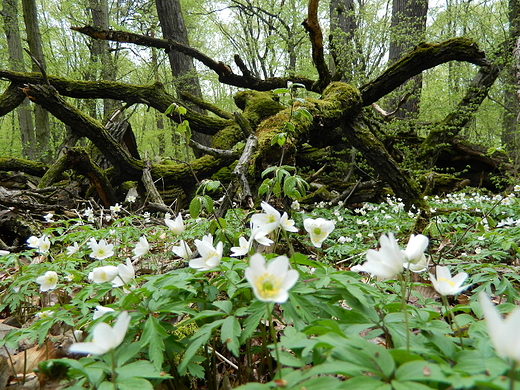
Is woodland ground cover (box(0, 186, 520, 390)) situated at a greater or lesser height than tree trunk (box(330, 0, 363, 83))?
lesser

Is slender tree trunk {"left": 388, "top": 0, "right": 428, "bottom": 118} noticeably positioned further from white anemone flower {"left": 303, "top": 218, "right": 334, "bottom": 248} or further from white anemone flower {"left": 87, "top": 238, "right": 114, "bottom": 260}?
white anemone flower {"left": 87, "top": 238, "right": 114, "bottom": 260}

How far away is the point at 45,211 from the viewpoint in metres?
4.62

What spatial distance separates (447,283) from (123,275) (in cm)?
134

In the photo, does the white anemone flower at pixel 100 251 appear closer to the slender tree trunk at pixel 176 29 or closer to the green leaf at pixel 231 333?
the green leaf at pixel 231 333

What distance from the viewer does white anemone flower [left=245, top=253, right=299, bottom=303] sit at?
2.86 ft

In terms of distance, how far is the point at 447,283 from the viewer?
1.07 meters

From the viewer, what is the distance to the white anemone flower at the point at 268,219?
133 cm

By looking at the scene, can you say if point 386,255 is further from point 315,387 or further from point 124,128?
point 124,128

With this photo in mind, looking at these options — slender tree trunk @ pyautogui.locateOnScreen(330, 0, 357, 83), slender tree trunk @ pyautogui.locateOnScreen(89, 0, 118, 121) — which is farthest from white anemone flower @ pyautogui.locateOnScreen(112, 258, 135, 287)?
slender tree trunk @ pyautogui.locateOnScreen(89, 0, 118, 121)

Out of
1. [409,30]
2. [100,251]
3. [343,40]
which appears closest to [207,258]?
[100,251]

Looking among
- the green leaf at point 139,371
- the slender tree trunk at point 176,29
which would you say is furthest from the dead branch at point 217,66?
the green leaf at point 139,371

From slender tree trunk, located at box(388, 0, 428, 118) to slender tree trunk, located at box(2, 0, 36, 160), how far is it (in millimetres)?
10847

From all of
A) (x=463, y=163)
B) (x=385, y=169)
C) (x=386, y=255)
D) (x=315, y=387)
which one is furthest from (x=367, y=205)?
(x=315, y=387)

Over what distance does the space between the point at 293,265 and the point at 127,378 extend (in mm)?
782
